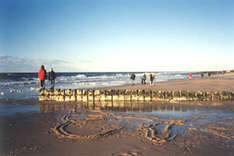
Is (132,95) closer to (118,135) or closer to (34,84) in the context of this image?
(118,135)

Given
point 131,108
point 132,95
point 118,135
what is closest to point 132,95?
point 132,95

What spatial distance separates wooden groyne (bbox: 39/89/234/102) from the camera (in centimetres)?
1301

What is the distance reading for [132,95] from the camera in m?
13.6

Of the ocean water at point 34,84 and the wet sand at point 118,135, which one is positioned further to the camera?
the ocean water at point 34,84

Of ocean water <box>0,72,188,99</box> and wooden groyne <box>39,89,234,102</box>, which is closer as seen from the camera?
wooden groyne <box>39,89,234,102</box>

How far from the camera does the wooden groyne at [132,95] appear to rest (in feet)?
42.7

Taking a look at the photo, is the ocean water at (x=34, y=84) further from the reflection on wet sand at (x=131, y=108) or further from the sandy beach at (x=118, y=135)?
the sandy beach at (x=118, y=135)

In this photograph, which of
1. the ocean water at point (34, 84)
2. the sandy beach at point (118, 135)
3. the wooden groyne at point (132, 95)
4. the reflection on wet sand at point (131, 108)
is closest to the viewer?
the sandy beach at point (118, 135)

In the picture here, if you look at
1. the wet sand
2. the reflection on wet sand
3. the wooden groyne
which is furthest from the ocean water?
the wet sand

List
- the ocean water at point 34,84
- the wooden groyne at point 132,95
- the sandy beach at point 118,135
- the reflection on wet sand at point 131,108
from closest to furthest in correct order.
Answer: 1. the sandy beach at point 118,135
2. the reflection on wet sand at point 131,108
3. the wooden groyne at point 132,95
4. the ocean water at point 34,84

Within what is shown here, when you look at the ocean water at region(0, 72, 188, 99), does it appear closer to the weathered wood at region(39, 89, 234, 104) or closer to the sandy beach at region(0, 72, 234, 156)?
the weathered wood at region(39, 89, 234, 104)

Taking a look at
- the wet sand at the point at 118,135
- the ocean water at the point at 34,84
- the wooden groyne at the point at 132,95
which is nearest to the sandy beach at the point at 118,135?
the wet sand at the point at 118,135

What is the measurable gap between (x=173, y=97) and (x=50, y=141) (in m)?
9.77

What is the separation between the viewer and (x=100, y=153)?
4785 millimetres
